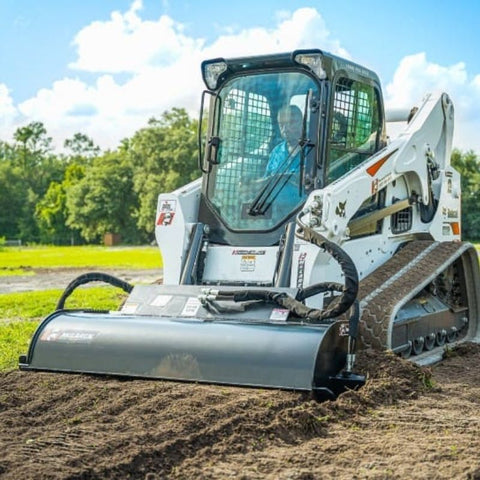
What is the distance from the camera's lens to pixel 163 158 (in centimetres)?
6869

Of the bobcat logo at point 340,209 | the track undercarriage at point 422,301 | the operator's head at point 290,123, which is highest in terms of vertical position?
the operator's head at point 290,123

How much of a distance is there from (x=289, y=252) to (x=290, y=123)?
142 centimetres

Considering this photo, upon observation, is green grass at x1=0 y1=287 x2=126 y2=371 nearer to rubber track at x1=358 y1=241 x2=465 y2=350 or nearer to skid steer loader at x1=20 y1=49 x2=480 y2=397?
skid steer loader at x1=20 y1=49 x2=480 y2=397

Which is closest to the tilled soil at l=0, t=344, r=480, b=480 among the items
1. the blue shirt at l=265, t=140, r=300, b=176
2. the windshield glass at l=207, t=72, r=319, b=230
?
the windshield glass at l=207, t=72, r=319, b=230

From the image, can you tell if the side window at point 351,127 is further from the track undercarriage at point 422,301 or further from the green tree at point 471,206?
the green tree at point 471,206

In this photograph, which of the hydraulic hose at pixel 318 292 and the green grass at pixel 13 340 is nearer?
the hydraulic hose at pixel 318 292

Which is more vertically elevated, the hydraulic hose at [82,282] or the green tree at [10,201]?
the green tree at [10,201]

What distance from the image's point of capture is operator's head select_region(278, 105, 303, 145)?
26.9ft

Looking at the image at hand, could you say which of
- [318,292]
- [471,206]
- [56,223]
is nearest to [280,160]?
[318,292]

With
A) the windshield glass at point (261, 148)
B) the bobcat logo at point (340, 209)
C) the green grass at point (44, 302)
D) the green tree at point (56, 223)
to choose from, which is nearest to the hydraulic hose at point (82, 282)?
the windshield glass at point (261, 148)

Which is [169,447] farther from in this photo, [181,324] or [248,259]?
[248,259]

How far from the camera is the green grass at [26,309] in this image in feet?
30.9

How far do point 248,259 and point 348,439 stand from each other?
9.55 ft

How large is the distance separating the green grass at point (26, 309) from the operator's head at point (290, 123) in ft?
11.5
